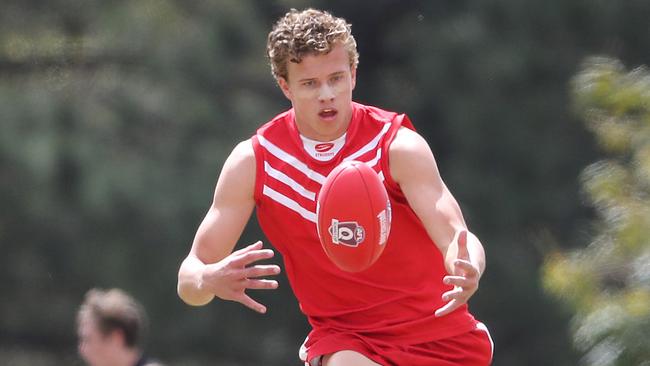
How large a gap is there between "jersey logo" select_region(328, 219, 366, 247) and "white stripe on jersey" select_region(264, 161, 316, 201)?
12.4 inches

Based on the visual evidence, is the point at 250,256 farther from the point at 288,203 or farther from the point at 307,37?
the point at 307,37

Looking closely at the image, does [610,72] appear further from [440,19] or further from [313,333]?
[440,19]

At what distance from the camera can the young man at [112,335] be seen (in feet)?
24.2

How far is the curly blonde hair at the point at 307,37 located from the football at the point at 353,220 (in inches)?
19.4

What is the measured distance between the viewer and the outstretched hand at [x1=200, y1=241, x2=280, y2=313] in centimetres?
532

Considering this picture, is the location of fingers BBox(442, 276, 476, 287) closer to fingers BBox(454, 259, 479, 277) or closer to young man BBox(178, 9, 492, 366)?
fingers BBox(454, 259, 479, 277)

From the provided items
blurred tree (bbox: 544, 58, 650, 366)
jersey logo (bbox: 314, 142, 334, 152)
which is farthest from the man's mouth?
blurred tree (bbox: 544, 58, 650, 366)

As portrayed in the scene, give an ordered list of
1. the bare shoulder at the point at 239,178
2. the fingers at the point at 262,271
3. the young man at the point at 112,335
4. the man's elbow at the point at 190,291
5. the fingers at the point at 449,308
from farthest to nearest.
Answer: the young man at the point at 112,335 → the bare shoulder at the point at 239,178 → the man's elbow at the point at 190,291 → the fingers at the point at 449,308 → the fingers at the point at 262,271

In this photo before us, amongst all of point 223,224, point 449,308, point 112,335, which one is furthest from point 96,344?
point 449,308

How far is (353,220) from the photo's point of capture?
18.0 ft

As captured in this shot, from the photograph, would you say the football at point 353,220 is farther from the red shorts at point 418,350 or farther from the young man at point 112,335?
the young man at point 112,335

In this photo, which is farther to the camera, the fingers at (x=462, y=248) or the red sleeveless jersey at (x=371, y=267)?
the red sleeveless jersey at (x=371, y=267)

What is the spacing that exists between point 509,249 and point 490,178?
0.67 m

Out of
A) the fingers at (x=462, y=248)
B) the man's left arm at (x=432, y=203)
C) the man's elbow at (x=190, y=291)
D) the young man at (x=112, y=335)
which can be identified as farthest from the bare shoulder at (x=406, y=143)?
the young man at (x=112, y=335)
